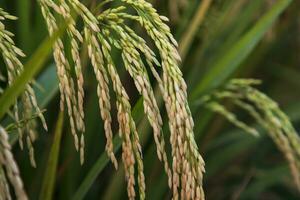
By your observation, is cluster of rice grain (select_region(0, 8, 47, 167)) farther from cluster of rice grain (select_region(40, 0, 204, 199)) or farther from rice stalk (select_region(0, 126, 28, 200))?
rice stalk (select_region(0, 126, 28, 200))

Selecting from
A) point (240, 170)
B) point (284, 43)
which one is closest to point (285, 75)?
point (284, 43)

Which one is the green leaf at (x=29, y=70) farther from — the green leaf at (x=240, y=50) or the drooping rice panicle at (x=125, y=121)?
the green leaf at (x=240, y=50)

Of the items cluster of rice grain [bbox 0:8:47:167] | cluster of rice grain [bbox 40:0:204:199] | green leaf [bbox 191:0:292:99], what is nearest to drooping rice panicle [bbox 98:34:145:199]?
cluster of rice grain [bbox 40:0:204:199]

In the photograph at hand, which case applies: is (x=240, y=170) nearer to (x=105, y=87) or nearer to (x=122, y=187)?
(x=122, y=187)

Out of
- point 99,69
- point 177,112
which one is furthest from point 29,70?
point 177,112

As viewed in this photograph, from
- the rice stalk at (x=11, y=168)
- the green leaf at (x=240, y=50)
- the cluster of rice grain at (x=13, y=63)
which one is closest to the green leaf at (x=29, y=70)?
the cluster of rice grain at (x=13, y=63)

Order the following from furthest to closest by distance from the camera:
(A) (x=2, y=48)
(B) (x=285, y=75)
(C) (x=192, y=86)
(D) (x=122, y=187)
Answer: (B) (x=285, y=75)
(C) (x=192, y=86)
(D) (x=122, y=187)
(A) (x=2, y=48)

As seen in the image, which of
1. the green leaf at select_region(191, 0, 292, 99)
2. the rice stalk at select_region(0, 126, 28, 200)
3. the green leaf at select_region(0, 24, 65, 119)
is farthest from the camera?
the green leaf at select_region(191, 0, 292, 99)
